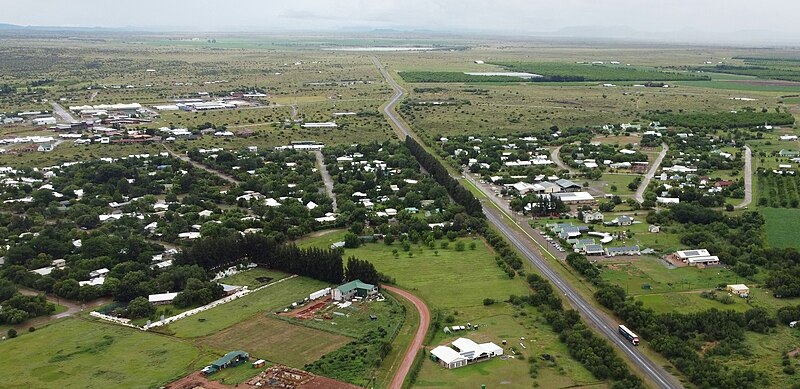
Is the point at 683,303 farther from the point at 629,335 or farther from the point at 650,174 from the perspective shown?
the point at 650,174

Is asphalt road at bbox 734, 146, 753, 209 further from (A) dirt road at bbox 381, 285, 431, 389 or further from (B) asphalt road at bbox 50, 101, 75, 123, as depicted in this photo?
(B) asphalt road at bbox 50, 101, 75, 123

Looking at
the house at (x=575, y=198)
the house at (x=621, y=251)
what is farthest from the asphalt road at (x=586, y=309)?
the house at (x=575, y=198)

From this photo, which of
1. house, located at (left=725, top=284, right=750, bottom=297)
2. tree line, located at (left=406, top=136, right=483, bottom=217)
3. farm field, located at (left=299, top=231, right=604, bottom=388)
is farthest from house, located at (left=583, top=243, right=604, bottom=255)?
tree line, located at (left=406, top=136, right=483, bottom=217)

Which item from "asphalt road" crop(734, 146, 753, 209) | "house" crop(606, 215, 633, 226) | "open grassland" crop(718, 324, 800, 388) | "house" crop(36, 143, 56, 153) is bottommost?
"open grassland" crop(718, 324, 800, 388)

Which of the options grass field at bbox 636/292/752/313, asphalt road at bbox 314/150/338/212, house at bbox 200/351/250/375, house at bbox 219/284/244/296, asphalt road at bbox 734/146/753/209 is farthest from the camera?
asphalt road at bbox 314/150/338/212

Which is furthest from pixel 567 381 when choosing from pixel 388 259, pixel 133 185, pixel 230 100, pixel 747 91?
pixel 747 91

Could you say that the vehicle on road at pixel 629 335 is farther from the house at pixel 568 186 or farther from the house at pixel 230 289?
the house at pixel 568 186
